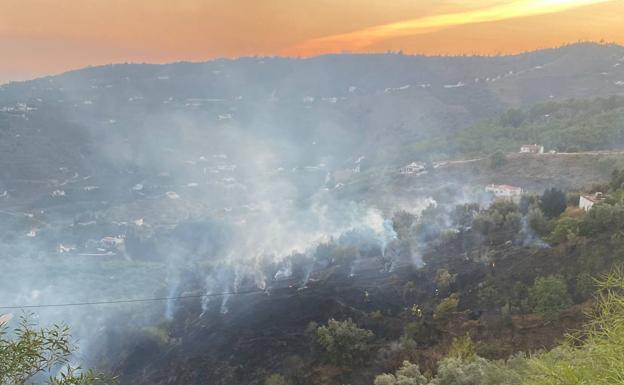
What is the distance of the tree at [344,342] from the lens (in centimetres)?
1855

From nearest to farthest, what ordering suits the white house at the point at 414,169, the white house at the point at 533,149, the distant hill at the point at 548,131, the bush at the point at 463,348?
the bush at the point at 463,348 → the distant hill at the point at 548,131 → the white house at the point at 533,149 → the white house at the point at 414,169

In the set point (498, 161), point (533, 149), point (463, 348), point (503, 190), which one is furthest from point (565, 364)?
point (533, 149)

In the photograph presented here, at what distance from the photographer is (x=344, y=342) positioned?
61.6ft

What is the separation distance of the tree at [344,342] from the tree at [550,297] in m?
5.66

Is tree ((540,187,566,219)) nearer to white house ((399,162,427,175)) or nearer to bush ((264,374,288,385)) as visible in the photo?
bush ((264,374,288,385))

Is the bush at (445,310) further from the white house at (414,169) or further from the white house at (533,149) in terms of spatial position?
the white house at (414,169)

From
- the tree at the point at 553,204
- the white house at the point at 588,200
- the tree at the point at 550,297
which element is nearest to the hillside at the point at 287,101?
the tree at the point at 553,204

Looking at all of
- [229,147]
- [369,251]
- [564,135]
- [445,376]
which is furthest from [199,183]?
[445,376]

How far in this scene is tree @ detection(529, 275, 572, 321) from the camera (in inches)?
697

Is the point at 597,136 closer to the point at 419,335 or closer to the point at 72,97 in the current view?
the point at 419,335

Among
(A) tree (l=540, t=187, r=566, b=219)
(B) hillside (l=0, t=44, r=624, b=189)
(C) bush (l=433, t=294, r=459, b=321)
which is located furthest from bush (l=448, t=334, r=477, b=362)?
(B) hillside (l=0, t=44, r=624, b=189)

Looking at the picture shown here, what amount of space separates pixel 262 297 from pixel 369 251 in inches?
236

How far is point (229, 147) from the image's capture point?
11469cm

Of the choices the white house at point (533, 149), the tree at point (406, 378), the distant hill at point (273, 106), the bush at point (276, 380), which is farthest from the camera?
the distant hill at point (273, 106)
